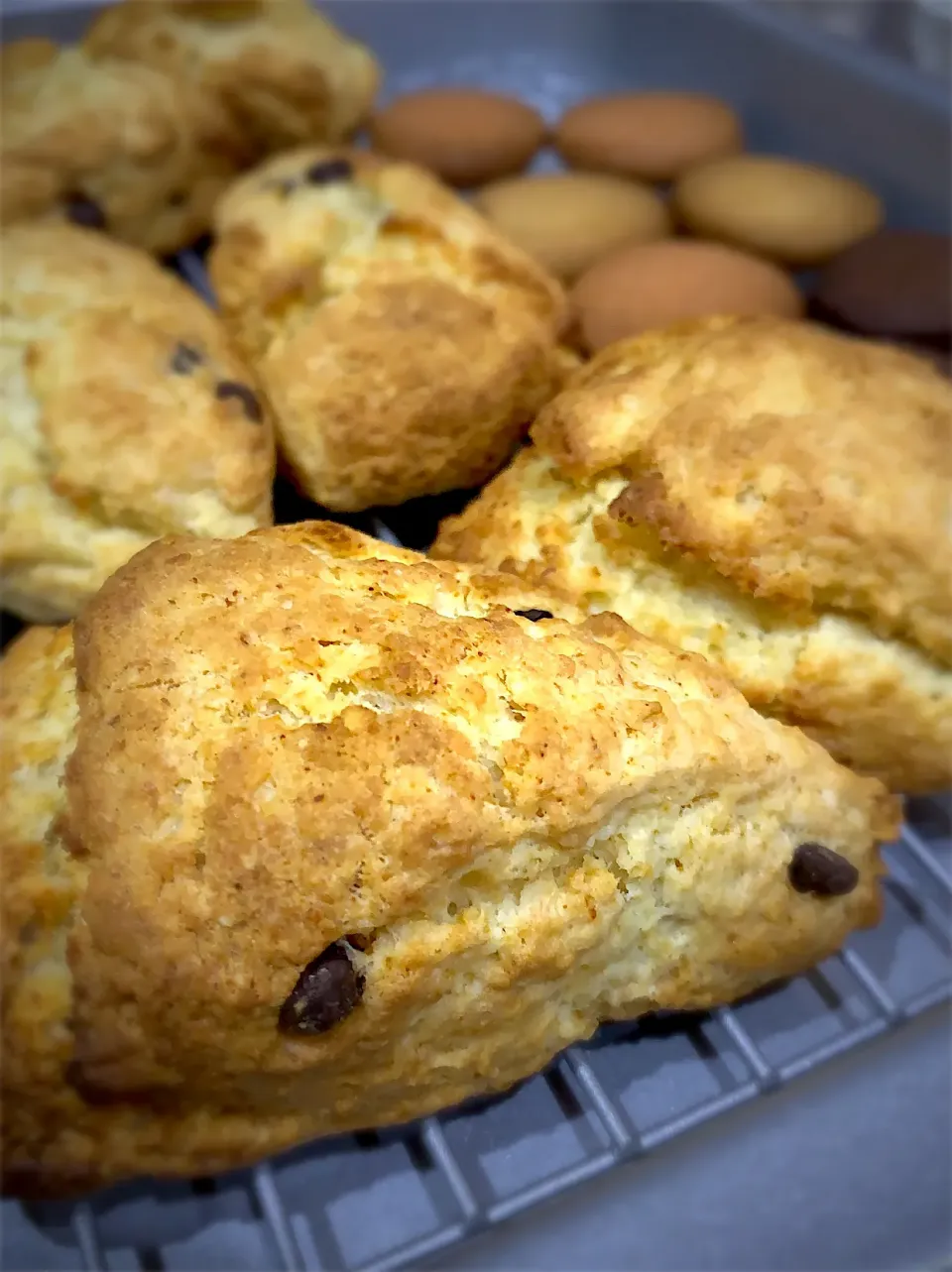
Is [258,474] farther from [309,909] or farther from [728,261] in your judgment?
[728,261]

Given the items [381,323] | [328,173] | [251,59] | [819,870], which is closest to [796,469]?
[819,870]

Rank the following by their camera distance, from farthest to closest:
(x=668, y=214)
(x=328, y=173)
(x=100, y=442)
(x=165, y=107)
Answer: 1. (x=668, y=214)
2. (x=165, y=107)
3. (x=328, y=173)
4. (x=100, y=442)

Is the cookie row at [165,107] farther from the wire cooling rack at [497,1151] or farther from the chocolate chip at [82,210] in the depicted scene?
the wire cooling rack at [497,1151]

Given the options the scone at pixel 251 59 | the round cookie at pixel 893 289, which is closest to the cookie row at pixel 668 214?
the round cookie at pixel 893 289

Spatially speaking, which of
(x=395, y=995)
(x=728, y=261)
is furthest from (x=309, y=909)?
(x=728, y=261)

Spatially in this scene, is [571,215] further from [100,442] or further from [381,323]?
[100,442]
